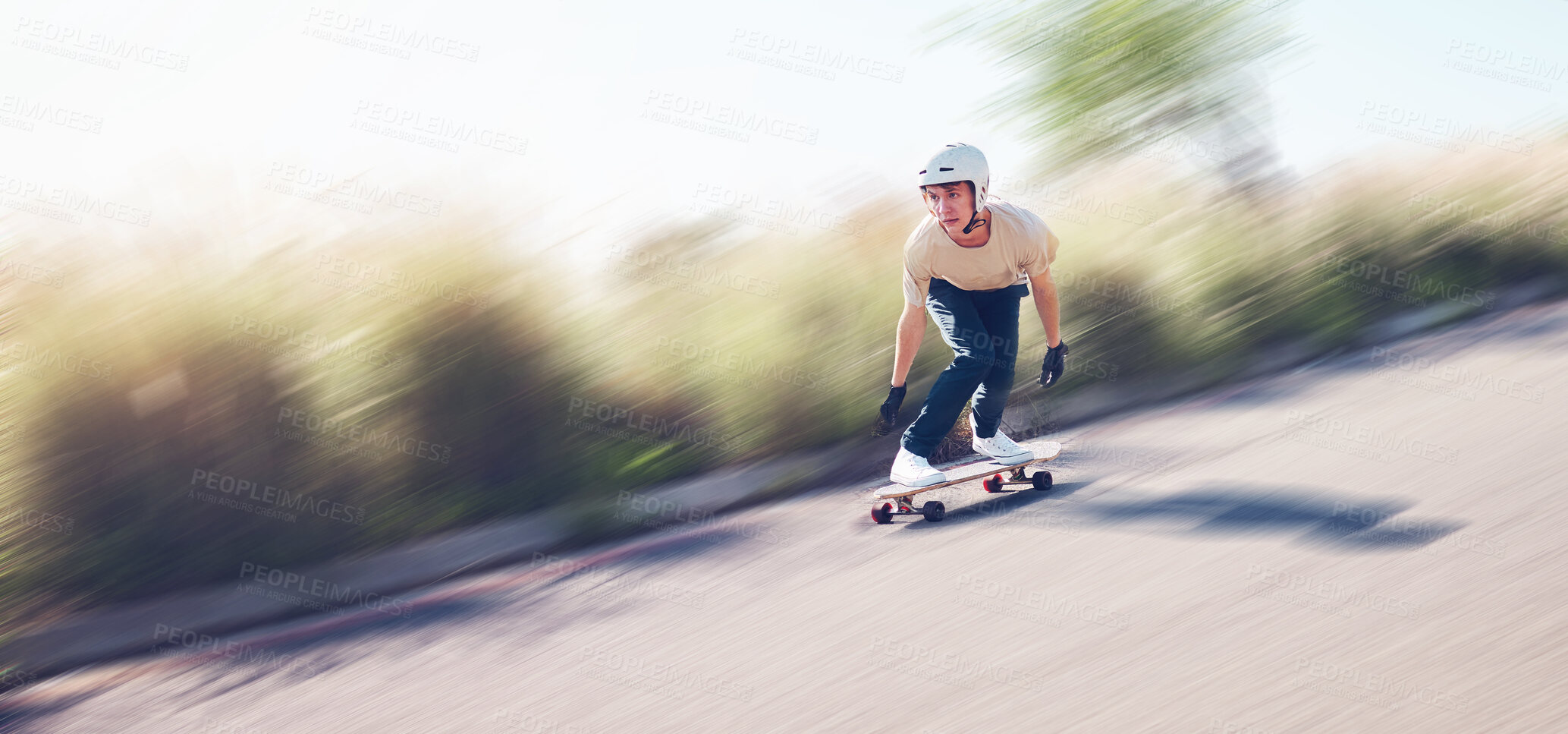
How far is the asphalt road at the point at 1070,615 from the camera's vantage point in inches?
135

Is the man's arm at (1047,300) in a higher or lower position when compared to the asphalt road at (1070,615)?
higher

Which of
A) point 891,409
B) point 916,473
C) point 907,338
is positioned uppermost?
point 907,338

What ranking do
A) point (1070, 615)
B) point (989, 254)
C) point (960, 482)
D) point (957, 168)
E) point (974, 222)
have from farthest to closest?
point (960, 482)
point (989, 254)
point (974, 222)
point (957, 168)
point (1070, 615)

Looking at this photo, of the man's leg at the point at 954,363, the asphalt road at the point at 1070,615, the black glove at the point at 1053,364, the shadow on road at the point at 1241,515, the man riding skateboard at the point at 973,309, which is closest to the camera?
the asphalt road at the point at 1070,615

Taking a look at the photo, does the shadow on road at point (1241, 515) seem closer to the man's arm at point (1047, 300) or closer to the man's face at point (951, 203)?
the man's arm at point (1047, 300)

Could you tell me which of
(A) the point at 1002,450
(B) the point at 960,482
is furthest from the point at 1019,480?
(B) the point at 960,482

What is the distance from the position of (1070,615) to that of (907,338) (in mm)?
1713

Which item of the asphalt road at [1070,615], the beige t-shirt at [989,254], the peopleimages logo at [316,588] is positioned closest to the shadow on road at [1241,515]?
the asphalt road at [1070,615]

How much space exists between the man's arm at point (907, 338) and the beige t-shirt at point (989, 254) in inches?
3.2

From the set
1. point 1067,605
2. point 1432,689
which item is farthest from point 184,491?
point 1432,689

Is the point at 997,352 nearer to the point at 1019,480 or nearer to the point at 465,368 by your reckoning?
the point at 1019,480

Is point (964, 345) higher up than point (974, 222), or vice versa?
point (974, 222)

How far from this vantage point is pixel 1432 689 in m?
3.20

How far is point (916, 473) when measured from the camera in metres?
5.24
